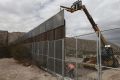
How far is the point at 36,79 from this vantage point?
1427 cm

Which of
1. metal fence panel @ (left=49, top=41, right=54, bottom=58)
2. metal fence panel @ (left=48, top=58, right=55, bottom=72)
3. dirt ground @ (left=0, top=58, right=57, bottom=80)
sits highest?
metal fence panel @ (left=49, top=41, right=54, bottom=58)

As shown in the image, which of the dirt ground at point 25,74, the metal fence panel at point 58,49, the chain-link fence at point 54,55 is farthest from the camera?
the dirt ground at point 25,74

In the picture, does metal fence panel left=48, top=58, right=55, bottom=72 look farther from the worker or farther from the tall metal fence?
the worker

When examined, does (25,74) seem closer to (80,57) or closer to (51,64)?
(51,64)

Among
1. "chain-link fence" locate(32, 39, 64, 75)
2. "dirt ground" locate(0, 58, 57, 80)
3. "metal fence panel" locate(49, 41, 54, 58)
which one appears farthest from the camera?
"metal fence panel" locate(49, 41, 54, 58)

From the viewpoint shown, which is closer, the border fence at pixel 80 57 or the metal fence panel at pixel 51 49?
the border fence at pixel 80 57

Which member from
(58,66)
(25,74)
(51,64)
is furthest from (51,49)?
(25,74)

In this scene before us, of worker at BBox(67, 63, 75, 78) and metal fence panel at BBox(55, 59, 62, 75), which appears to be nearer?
worker at BBox(67, 63, 75, 78)

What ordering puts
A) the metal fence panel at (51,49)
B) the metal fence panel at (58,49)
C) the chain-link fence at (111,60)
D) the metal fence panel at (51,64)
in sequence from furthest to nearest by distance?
the metal fence panel at (51,49)
the metal fence panel at (51,64)
the metal fence panel at (58,49)
the chain-link fence at (111,60)

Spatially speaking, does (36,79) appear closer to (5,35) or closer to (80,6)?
(80,6)

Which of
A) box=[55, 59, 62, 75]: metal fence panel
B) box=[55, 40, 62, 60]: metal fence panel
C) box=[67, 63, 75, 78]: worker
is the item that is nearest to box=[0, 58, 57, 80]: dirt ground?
box=[55, 59, 62, 75]: metal fence panel

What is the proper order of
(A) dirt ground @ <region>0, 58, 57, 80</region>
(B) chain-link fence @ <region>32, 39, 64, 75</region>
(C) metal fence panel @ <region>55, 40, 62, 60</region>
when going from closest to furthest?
→ (B) chain-link fence @ <region>32, 39, 64, 75</region>
(C) metal fence panel @ <region>55, 40, 62, 60</region>
(A) dirt ground @ <region>0, 58, 57, 80</region>

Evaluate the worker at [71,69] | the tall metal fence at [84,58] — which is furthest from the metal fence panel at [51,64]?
the worker at [71,69]

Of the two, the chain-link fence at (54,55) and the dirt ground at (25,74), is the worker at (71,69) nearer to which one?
the chain-link fence at (54,55)
